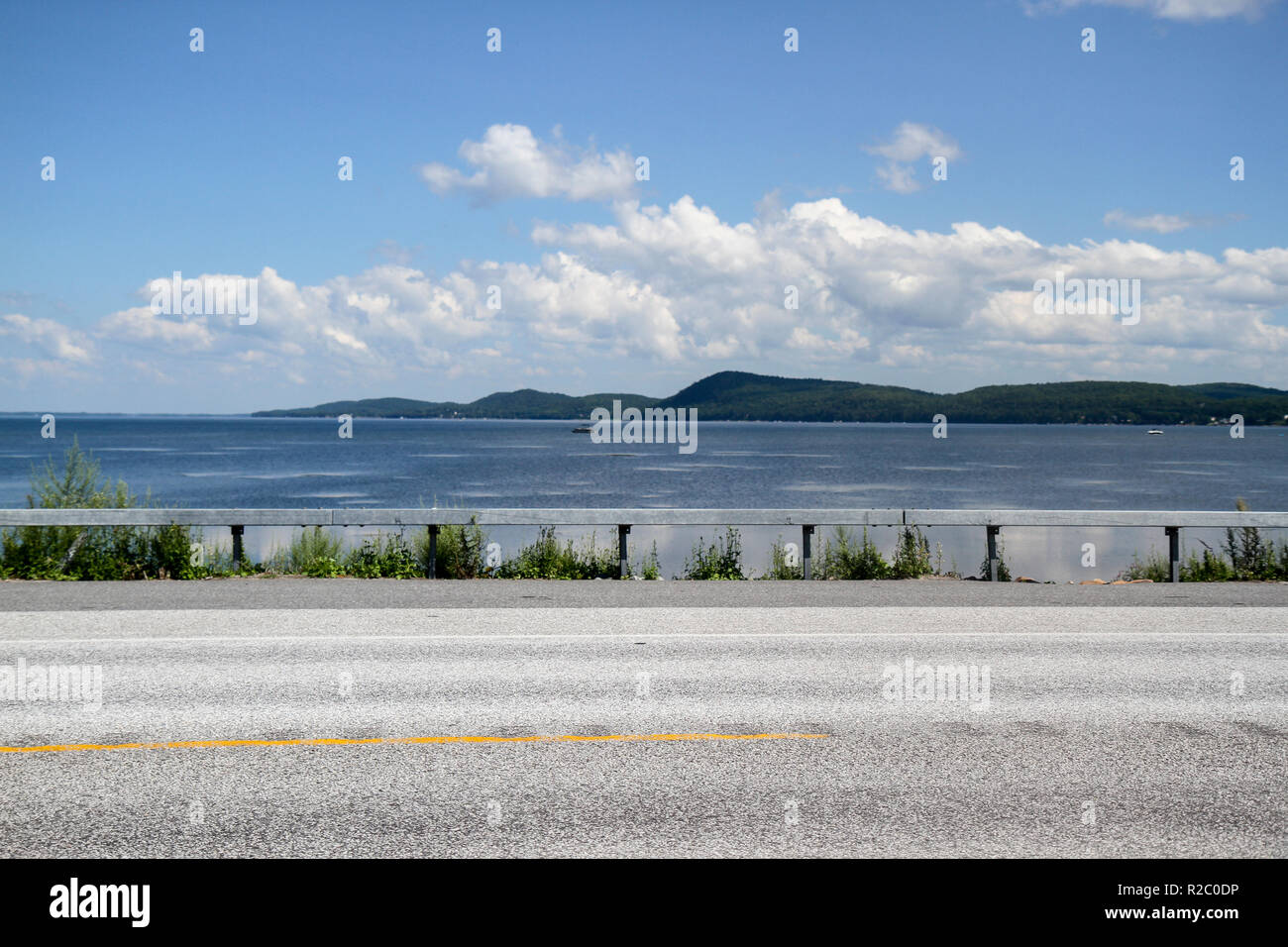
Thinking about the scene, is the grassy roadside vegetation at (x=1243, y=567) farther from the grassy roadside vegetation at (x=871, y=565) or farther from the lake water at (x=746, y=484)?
the lake water at (x=746, y=484)

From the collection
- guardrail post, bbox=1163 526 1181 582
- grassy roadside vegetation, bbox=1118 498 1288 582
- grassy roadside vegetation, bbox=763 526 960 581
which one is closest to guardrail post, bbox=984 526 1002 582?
grassy roadside vegetation, bbox=763 526 960 581

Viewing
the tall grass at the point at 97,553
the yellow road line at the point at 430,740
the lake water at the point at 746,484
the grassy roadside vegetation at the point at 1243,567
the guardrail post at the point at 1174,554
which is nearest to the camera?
the yellow road line at the point at 430,740

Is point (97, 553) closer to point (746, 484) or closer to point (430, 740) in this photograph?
point (430, 740)

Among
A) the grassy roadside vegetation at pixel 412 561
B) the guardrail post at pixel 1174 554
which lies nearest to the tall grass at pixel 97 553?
the grassy roadside vegetation at pixel 412 561

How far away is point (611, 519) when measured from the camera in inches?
596

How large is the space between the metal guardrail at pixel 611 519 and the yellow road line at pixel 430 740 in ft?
26.7

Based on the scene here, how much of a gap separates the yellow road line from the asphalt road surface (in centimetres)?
3

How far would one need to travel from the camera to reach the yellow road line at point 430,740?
6.27 meters

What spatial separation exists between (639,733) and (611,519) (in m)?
8.61

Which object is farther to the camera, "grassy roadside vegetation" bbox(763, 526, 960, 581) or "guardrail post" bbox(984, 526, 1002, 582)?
"grassy roadside vegetation" bbox(763, 526, 960, 581)

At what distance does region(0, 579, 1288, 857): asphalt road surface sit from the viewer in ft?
16.3

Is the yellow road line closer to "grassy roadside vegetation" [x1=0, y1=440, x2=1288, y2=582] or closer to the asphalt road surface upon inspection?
the asphalt road surface

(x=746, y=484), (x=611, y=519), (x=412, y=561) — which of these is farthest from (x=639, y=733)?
(x=746, y=484)
